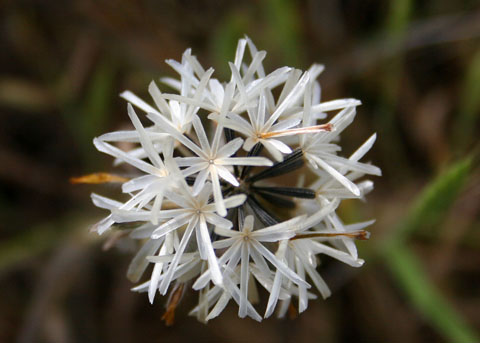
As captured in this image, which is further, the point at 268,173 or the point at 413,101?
the point at 413,101

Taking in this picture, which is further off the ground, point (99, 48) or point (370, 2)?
point (99, 48)

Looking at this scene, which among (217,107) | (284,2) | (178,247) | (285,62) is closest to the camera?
(178,247)

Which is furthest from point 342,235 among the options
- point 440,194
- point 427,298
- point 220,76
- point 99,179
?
point 220,76

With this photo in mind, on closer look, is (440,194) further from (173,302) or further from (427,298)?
(173,302)

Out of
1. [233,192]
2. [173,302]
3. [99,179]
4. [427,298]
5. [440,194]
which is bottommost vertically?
[427,298]

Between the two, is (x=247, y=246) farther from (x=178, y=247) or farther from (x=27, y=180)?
(x=27, y=180)

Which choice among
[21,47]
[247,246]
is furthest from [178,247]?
[21,47]
